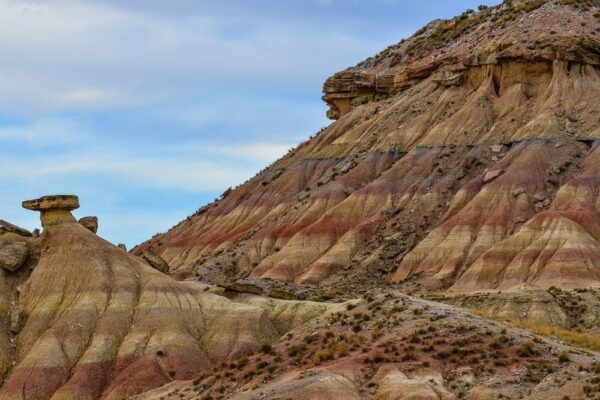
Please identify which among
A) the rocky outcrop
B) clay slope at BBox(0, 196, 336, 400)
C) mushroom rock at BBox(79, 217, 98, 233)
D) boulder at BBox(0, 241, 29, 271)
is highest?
the rocky outcrop

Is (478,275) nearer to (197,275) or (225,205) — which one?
(197,275)

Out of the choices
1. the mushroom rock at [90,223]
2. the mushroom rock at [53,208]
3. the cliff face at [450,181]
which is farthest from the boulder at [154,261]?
the cliff face at [450,181]

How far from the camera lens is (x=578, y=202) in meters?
113

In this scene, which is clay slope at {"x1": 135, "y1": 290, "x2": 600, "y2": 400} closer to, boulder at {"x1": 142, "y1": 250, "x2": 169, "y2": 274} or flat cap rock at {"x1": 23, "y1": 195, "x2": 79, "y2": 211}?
flat cap rock at {"x1": 23, "y1": 195, "x2": 79, "y2": 211}

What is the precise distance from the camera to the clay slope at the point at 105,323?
268 ft

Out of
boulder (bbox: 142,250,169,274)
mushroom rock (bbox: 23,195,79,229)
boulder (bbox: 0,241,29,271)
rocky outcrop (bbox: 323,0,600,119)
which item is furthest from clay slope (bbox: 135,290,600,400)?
rocky outcrop (bbox: 323,0,600,119)

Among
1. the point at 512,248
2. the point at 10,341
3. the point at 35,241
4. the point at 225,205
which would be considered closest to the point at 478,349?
the point at 10,341

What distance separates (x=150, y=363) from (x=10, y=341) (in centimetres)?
968

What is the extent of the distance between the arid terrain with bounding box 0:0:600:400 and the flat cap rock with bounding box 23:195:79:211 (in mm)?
95

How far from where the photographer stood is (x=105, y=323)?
86250 millimetres

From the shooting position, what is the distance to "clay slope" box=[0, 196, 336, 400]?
8169cm

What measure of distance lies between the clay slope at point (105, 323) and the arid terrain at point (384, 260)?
0.47 feet

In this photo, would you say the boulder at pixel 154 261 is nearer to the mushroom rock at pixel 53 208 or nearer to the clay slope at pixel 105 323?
the clay slope at pixel 105 323

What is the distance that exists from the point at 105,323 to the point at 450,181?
151 feet
